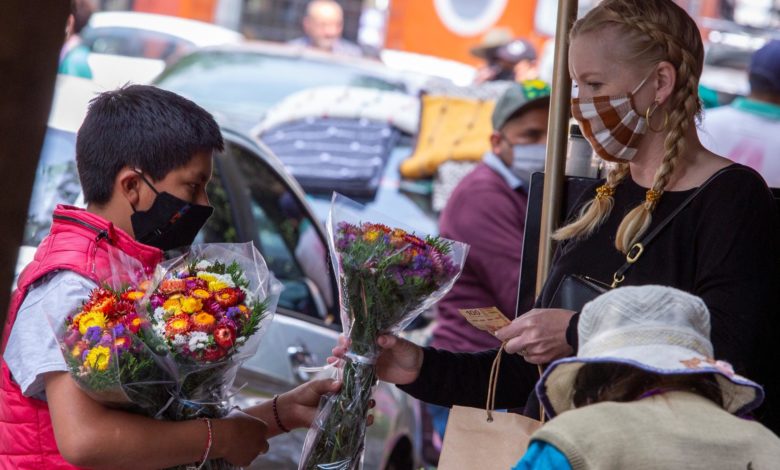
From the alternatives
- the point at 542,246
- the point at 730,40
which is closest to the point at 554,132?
the point at 542,246

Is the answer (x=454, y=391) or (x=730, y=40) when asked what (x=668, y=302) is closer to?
(x=454, y=391)

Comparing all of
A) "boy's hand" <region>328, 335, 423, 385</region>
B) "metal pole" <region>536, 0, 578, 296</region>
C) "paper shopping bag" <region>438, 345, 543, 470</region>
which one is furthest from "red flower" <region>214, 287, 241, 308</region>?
"metal pole" <region>536, 0, 578, 296</region>

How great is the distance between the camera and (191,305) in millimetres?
2512

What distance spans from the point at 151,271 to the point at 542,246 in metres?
1.15

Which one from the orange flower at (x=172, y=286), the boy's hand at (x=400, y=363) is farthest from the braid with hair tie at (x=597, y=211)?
the orange flower at (x=172, y=286)

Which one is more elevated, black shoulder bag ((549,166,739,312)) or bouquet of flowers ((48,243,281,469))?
black shoulder bag ((549,166,739,312))

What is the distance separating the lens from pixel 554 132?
3471mm

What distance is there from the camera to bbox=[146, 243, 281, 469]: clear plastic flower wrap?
250 cm

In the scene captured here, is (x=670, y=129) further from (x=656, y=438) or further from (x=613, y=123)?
(x=656, y=438)

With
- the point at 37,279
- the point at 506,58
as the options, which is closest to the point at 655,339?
the point at 37,279

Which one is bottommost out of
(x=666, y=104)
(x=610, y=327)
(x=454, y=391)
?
(x=454, y=391)

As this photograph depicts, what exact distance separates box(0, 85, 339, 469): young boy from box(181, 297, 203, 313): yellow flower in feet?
0.73

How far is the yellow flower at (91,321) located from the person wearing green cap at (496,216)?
2.56m

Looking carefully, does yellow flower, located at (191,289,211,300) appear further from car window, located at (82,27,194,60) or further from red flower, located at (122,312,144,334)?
car window, located at (82,27,194,60)
